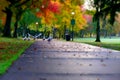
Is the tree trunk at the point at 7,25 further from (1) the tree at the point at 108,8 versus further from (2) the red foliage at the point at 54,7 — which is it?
(1) the tree at the point at 108,8

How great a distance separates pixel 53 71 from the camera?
1220cm

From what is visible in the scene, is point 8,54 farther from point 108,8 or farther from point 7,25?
point 7,25

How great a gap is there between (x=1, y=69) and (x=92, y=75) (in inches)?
114

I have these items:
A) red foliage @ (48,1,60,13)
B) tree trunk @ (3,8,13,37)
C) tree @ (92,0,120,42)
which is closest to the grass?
tree @ (92,0,120,42)

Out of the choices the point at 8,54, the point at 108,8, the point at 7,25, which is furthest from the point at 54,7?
the point at 8,54

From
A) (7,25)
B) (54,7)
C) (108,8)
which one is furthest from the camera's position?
(54,7)

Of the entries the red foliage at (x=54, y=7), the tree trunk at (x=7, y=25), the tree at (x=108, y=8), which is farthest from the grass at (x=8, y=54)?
the red foliage at (x=54, y=7)

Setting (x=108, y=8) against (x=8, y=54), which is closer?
(x=8, y=54)

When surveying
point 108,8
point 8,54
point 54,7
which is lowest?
point 8,54

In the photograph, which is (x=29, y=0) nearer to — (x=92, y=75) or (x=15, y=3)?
(x=15, y=3)

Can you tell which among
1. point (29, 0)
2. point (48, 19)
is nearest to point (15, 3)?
point (29, 0)

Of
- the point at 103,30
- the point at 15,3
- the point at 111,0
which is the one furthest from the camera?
the point at 103,30

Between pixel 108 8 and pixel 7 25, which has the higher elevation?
pixel 108 8

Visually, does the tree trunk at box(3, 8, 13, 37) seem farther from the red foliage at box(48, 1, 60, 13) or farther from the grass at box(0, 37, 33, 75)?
the grass at box(0, 37, 33, 75)
